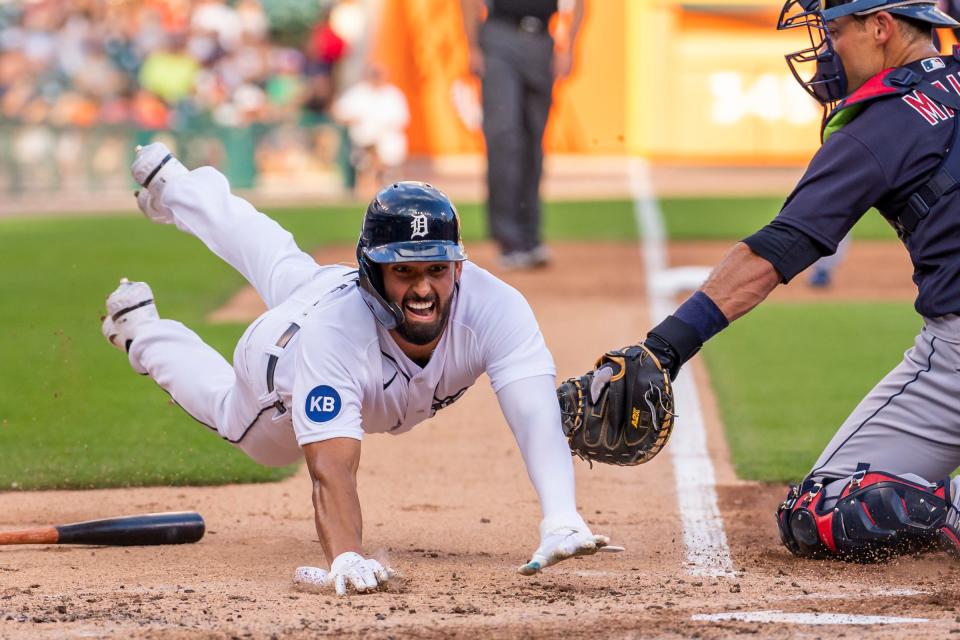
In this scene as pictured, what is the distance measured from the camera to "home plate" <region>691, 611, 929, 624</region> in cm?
384

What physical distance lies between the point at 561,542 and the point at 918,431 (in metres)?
1.40

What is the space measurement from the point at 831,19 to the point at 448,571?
6.98ft

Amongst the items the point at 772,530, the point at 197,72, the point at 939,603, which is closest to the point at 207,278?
the point at 772,530

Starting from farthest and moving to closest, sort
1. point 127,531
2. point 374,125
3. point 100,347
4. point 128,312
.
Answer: point 374,125
point 100,347
point 128,312
point 127,531

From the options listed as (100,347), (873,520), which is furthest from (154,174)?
(100,347)

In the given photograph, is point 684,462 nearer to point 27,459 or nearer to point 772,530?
point 772,530

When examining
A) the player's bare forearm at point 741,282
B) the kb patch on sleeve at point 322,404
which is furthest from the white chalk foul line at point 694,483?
the kb patch on sleeve at point 322,404

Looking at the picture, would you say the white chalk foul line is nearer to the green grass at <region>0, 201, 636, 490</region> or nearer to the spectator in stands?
the green grass at <region>0, 201, 636, 490</region>

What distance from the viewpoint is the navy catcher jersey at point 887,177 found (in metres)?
4.46

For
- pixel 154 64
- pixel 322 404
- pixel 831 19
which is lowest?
pixel 322 404

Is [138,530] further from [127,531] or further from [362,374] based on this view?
[362,374]

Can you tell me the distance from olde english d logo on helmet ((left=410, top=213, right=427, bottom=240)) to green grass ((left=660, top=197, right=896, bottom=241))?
34.6ft

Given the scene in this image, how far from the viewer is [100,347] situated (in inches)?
391

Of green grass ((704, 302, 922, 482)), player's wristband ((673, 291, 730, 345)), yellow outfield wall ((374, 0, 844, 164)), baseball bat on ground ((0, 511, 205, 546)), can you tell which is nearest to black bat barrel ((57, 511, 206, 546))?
baseball bat on ground ((0, 511, 205, 546))
